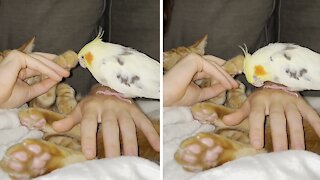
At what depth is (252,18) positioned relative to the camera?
1.02 meters

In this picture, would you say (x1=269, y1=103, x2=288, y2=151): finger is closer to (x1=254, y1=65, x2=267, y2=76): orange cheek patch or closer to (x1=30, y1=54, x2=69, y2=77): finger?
(x1=254, y1=65, x2=267, y2=76): orange cheek patch

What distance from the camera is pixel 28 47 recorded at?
97 centimetres

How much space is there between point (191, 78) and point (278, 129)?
20 centimetres

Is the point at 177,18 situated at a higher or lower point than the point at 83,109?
higher

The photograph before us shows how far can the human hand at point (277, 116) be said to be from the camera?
3.32 ft

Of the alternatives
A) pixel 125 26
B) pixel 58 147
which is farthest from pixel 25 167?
pixel 125 26

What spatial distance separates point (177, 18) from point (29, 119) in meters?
0.35

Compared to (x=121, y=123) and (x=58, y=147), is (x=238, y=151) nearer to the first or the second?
(x=121, y=123)

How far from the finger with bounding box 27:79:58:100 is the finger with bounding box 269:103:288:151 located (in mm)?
439

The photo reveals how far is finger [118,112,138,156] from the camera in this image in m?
1.02

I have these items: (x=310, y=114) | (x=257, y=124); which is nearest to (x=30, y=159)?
(x=257, y=124)

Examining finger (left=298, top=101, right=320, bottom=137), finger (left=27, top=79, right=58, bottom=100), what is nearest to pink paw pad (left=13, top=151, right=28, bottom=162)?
finger (left=27, top=79, right=58, bottom=100)

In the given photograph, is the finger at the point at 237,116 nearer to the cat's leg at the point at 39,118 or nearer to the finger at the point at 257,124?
the finger at the point at 257,124

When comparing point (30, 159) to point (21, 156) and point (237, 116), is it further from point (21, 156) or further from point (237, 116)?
point (237, 116)
